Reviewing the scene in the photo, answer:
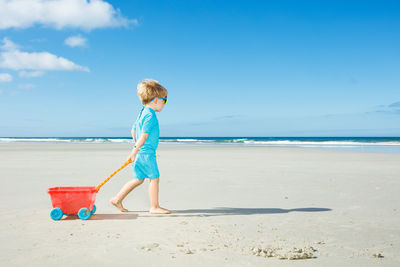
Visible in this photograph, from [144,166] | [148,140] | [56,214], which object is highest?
[148,140]

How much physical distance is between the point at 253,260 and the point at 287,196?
3.35 metres

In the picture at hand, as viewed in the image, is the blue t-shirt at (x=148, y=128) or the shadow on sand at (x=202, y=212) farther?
the blue t-shirt at (x=148, y=128)

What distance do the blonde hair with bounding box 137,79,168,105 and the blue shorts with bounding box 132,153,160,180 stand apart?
2.61 feet

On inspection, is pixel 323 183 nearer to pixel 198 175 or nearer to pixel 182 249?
pixel 198 175

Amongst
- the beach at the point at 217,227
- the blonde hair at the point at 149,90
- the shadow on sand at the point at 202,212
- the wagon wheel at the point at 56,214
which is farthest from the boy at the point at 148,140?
the wagon wheel at the point at 56,214

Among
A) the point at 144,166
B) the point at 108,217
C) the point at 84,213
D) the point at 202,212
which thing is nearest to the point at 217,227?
the point at 202,212

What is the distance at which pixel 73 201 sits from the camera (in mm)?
4418

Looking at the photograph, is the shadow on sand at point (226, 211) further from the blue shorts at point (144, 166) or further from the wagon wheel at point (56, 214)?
the wagon wheel at point (56, 214)

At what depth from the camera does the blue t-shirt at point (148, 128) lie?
4.69m

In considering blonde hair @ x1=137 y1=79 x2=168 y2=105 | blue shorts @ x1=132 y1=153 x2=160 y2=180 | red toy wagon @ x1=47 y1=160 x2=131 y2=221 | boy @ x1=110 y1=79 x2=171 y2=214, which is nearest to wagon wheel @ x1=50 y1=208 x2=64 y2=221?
red toy wagon @ x1=47 y1=160 x2=131 y2=221

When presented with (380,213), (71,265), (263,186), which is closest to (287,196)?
(263,186)

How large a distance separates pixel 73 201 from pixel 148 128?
53.1 inches

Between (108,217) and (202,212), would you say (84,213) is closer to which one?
(108,217)

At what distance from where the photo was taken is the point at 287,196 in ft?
20.0
